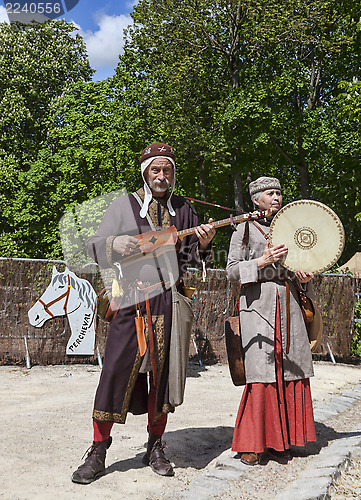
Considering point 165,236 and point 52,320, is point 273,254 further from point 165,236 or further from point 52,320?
point 52,320

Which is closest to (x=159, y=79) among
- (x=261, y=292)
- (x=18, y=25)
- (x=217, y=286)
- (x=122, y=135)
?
(x=122, y=135)

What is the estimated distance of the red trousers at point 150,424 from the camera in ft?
11.1

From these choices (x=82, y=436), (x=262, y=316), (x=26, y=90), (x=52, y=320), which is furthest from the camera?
(x=26, y=90)

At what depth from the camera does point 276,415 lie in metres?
3.72

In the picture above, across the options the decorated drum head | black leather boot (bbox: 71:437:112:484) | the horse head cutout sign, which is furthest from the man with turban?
the horse head cutout sign

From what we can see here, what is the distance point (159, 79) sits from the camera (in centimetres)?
2145

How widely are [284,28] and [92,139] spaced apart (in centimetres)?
811

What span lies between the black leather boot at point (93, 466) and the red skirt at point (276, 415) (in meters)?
0.91

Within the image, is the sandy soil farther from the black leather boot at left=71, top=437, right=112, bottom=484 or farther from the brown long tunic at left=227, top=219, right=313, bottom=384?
the brown long tunic at left=227, top=219, right=313, bottom=384

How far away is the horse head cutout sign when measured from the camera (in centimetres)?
790

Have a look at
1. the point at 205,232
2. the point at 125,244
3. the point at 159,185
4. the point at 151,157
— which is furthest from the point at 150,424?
the point at 151,157

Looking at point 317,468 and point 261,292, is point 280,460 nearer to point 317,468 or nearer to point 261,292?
point 317,468

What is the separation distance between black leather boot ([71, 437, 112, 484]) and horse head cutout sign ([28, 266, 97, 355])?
15.0ft

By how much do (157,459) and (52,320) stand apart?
4777mm
